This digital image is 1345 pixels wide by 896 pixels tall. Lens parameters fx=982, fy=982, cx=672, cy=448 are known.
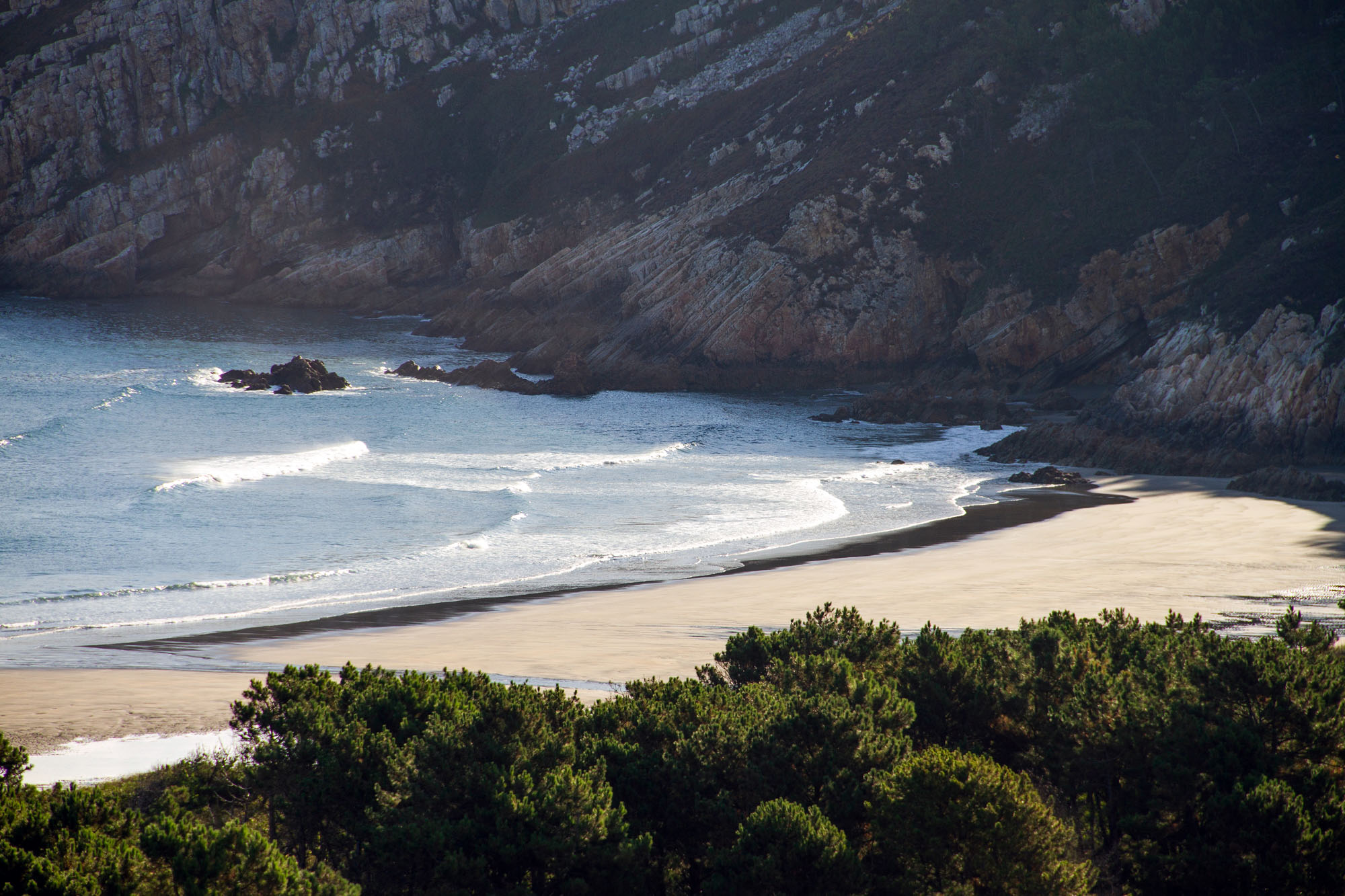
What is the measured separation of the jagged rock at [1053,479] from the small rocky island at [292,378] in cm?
3204

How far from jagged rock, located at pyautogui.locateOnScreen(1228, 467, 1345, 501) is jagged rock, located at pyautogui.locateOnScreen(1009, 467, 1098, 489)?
381 cm

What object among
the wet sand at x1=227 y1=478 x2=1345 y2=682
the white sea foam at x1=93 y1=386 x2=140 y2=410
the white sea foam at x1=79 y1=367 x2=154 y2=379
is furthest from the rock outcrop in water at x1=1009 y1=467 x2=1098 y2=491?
the white sea foam at x1=79 y1=367 x2=154 y2=379

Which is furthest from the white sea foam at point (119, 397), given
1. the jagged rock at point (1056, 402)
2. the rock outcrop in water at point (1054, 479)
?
the jagged rock at point (1056, 402)

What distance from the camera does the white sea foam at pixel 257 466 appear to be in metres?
27.7

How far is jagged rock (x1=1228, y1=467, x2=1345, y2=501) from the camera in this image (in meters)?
25.0

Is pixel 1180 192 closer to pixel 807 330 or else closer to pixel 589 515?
pixel 807 330

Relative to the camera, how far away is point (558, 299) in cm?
6012

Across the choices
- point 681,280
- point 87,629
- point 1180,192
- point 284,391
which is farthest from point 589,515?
point 1180,192

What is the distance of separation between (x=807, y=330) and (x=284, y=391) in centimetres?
2554

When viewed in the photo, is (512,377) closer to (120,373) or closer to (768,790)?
(120,373)

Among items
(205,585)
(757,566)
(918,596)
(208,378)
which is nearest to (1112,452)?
(757,566)

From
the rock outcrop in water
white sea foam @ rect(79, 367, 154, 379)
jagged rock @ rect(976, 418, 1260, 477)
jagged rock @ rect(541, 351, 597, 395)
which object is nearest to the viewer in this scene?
the rock outcrop in water

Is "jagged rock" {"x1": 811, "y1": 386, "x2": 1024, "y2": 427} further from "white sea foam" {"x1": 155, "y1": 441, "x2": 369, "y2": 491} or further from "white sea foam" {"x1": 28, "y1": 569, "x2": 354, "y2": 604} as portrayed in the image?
"white sea foam" {"x1": 28, "y1": 569, "x2": 354, "y2": 604}

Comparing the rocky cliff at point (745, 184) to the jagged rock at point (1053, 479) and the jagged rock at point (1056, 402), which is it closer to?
the jagged rock at point (1056, 402)
